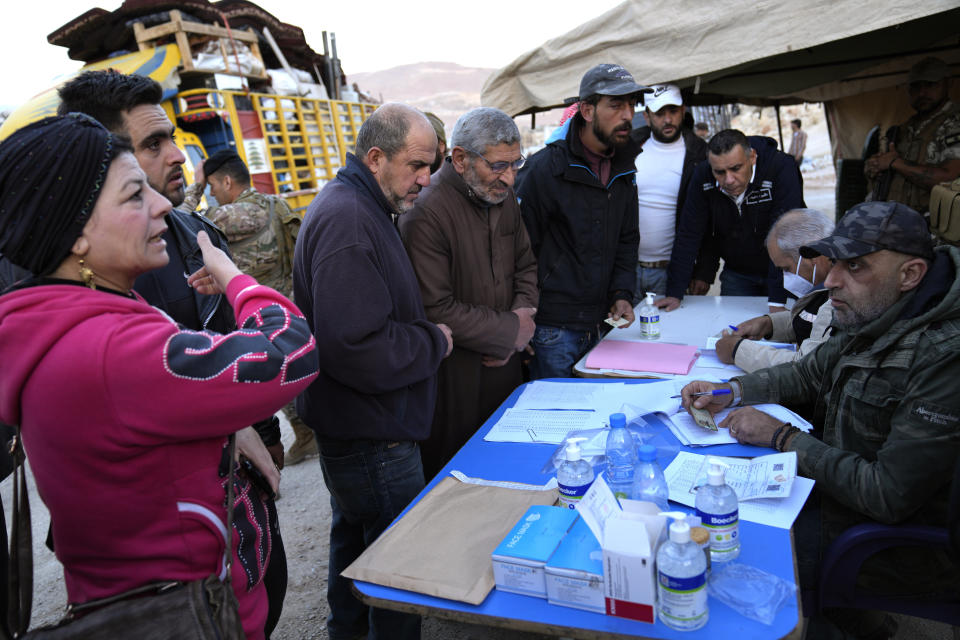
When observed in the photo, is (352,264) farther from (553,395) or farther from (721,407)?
(721,407)

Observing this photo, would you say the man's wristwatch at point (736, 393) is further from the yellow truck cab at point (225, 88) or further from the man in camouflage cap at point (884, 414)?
the yellow truck cab at point (225, 88)

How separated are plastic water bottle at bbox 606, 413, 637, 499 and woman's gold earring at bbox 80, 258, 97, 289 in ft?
4.37

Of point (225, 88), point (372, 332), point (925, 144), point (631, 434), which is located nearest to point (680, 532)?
point (631, 434)

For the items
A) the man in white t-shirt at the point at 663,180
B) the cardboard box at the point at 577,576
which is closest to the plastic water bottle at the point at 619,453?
the cardboard box at the point at 577,576

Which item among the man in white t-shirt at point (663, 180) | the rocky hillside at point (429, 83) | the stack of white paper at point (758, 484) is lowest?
the stack of white paper at point (758, 484)

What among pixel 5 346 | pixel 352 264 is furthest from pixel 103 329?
pixel 352 264

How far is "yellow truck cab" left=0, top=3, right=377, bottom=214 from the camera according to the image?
25.4 feet

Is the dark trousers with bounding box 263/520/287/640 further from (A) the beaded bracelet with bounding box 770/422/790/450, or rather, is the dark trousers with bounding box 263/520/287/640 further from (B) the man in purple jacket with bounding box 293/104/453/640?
(A) the beaded bracelet with bounding box 770/422/790/450

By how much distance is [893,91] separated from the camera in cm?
651

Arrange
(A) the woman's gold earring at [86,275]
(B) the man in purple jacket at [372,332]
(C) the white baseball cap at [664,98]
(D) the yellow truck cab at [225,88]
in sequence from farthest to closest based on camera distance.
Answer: (D) the yellow truck cab at [225,88] → (C) the white baseball cap at [664,98] → (B) the man in purple jacket at [372,332] → (A) the woman's gold earring at [86,275]

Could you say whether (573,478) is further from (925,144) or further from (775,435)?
(925,144)

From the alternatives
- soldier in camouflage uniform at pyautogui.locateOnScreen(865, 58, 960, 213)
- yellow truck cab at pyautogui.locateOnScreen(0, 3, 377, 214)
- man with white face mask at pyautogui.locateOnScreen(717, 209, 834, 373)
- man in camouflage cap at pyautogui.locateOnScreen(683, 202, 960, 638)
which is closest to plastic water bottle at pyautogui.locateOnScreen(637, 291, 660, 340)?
man with white face mask at pyautogui.locateOnScreen(717, 209, 834, 373)

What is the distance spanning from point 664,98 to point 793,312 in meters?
1.97

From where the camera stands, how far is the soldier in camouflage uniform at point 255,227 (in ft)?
13.9
